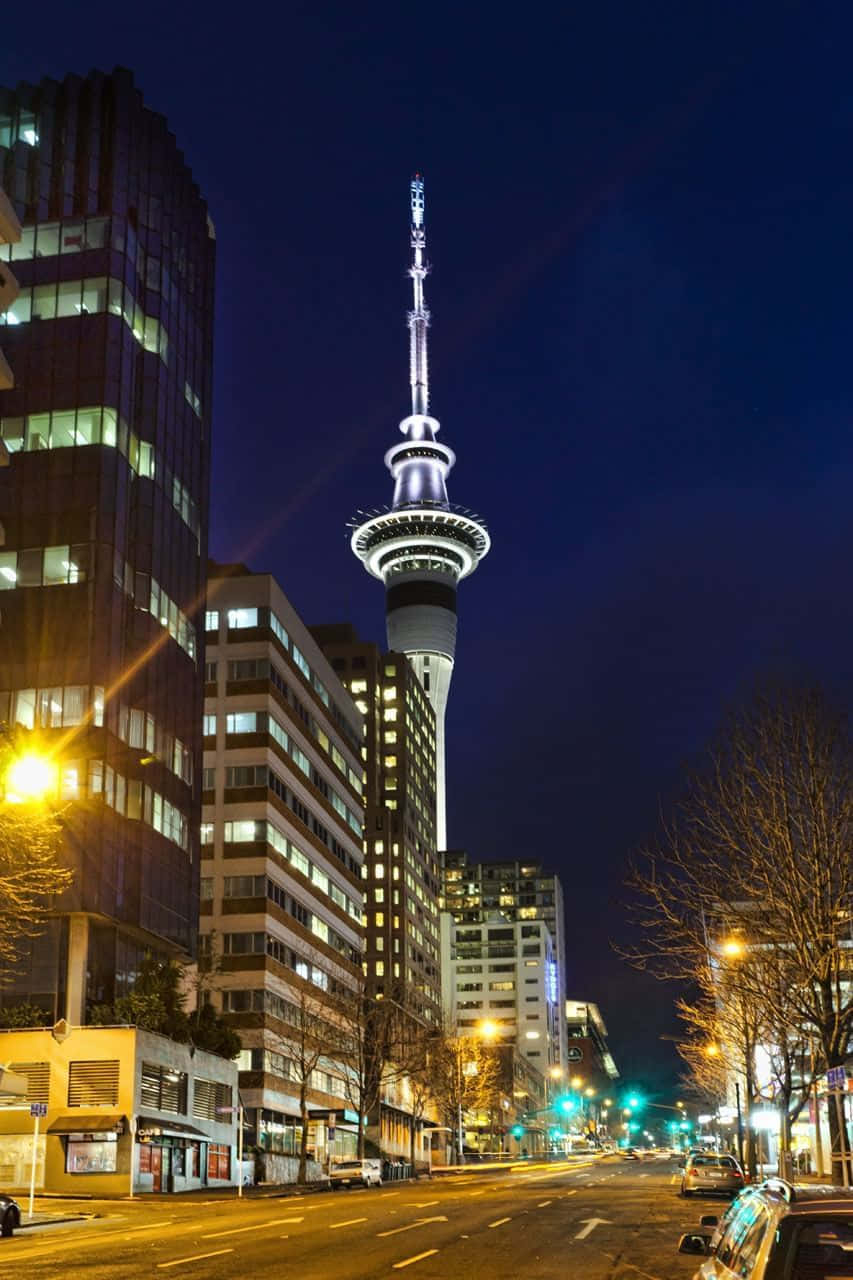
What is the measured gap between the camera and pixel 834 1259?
736 cm

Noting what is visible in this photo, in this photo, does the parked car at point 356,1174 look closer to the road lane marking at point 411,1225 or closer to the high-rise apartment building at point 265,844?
the high-rise apartment building at point 265,844

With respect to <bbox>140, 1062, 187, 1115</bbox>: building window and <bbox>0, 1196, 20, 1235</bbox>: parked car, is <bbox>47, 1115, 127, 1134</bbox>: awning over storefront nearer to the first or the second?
<bbox>140, 1062, 187, 1115</bbox>: building window

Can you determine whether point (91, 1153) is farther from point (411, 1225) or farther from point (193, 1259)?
point (193, 1259)

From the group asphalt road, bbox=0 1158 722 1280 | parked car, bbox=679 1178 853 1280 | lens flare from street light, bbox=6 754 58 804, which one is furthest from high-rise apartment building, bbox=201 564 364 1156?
parked car, bbox=679 1178 853 1280

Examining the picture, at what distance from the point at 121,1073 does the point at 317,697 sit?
181ft

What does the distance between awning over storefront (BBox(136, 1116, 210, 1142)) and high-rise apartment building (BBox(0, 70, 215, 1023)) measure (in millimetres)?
6349

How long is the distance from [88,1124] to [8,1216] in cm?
2809

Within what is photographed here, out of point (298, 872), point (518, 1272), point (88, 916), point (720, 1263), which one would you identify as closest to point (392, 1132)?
point (298, 872)

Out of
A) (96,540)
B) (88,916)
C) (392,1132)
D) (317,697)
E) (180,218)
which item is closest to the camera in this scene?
(88,916)

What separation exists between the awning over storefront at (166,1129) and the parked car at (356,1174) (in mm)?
6830

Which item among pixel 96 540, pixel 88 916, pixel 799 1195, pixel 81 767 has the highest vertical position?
pixel 96 540

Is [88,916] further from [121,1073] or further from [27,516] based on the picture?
[27,516]

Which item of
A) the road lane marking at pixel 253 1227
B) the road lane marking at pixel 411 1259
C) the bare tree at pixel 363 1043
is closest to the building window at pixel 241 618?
the bare tree at pixel 363 1043

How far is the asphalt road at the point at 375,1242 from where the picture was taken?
20.3 m
